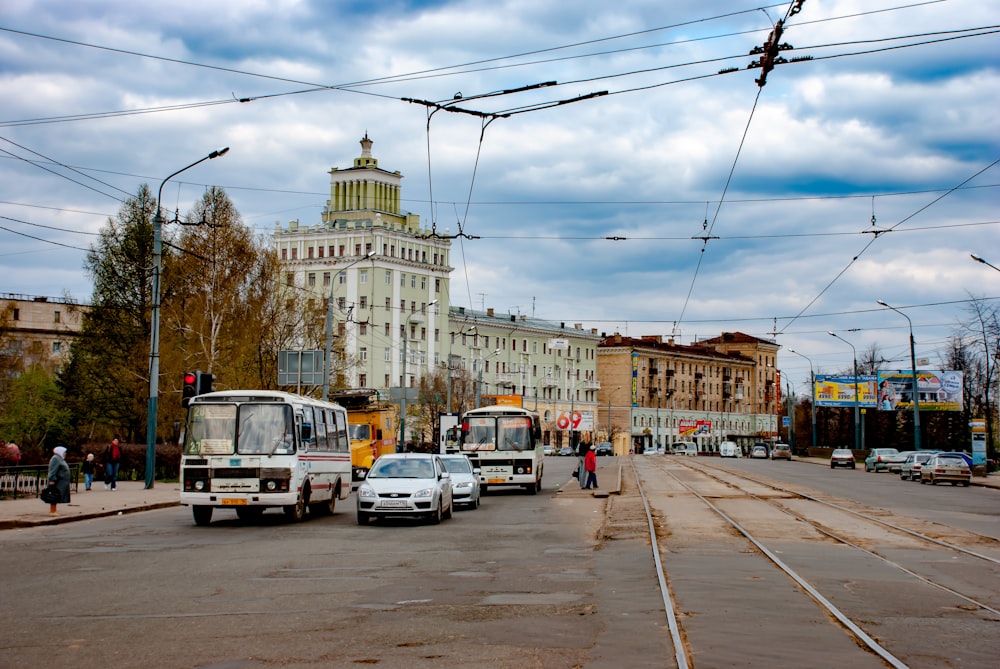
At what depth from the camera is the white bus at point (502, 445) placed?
36375mm

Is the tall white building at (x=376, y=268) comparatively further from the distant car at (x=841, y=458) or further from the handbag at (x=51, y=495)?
the handbag at (x=51, y=495)

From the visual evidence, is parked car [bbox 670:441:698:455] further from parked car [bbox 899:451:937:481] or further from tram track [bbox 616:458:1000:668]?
tram track [bbox 616:458:1000:668]

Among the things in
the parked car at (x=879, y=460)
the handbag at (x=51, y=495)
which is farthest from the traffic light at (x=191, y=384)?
the parked car at (x=879, y=460)

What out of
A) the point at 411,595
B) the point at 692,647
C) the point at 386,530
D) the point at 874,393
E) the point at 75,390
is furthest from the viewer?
the point at 874,393

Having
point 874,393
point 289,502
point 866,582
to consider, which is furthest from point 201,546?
point 874,393

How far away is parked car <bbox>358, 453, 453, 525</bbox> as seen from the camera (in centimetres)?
2309

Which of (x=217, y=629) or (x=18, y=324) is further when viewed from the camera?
(x=18, y=324)

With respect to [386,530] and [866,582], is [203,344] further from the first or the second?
[866,582]

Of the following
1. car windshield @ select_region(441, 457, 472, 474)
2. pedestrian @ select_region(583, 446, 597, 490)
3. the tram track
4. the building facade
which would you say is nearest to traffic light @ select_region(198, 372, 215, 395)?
car windshield @ select_region(441, 457, 472, 474)

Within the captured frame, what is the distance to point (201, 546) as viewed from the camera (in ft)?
61.8

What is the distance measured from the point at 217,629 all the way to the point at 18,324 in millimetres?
119579

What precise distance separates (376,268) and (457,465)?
81.8 meters

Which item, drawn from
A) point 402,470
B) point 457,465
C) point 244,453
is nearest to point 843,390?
point 457,465

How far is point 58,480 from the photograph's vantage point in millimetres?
24625
